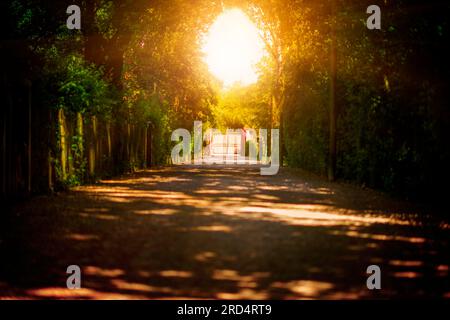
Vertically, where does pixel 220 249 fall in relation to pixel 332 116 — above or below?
below

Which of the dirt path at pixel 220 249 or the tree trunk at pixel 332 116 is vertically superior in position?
the tree trunk at pixel 332 116

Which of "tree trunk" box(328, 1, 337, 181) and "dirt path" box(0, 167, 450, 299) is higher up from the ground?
"tree trunk" box(328, 1, 337, 181)

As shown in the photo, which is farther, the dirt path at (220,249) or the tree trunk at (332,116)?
the tree trunk at (332,116)

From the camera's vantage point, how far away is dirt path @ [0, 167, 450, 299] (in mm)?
5738

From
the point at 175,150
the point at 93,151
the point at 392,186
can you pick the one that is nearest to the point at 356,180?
the point at 392,186

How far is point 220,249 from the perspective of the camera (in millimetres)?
7695

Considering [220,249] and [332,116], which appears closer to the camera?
[220,249]

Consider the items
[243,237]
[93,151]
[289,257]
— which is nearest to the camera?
[289,257]

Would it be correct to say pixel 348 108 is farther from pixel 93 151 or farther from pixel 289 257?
pixel 289 257

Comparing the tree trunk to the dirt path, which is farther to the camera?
the tree trunk

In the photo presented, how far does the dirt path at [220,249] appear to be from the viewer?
18.8 ft
